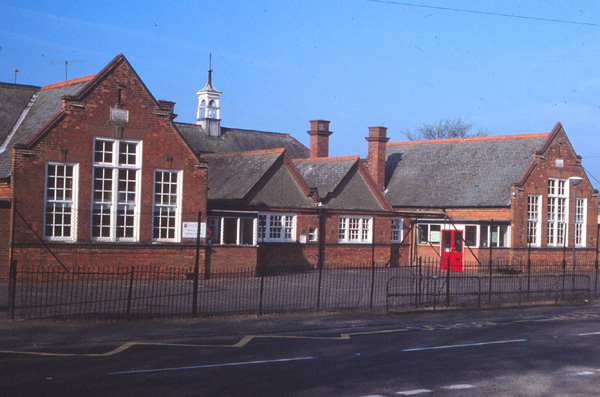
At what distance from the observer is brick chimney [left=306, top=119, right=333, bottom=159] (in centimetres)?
4722

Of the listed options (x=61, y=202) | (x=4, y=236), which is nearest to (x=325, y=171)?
(x=61, y=202)

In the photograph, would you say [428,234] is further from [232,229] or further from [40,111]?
[40,111]

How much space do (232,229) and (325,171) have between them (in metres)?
10.9

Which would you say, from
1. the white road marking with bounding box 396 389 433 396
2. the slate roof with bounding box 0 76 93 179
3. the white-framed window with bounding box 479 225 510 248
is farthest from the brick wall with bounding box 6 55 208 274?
the white road marking with bounding box 396 389 433 396

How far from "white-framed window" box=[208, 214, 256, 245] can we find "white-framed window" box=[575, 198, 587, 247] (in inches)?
832

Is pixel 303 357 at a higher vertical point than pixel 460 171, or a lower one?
lower

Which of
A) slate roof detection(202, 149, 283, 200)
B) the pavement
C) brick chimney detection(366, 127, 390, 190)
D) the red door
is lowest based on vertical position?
the pavement

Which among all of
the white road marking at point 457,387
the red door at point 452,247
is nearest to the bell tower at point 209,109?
the red door at point 452,247

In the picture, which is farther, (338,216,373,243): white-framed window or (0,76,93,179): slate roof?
(338,216,373,243): white-framed window

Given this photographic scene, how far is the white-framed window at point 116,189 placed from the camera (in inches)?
1084

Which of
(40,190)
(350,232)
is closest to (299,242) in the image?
(350,232)

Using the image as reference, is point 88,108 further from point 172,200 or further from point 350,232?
point 350,232

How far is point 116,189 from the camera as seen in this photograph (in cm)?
2789

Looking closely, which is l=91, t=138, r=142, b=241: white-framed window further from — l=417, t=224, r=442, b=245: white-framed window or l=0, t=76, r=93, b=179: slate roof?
l=417, t=224, r=442, b=245: white-framed window
